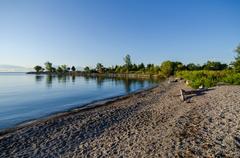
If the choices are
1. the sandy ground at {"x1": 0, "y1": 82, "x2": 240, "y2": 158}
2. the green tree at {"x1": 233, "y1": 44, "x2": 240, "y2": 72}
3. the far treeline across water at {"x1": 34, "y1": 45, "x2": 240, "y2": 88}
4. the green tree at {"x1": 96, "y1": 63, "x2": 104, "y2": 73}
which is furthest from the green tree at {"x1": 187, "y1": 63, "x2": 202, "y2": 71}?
the sandy ground at {"x1": 0, "y1": 82, "x2": 240, "y2": 158}

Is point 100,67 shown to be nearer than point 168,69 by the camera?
No

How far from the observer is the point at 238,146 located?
318 inches

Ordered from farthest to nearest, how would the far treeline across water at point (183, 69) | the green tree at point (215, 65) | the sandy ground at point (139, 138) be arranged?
the green tree at point (215, 65), the far treeline across water at point (183, 69), the sandy ground at point (139, 138)

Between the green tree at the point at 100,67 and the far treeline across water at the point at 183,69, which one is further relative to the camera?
the green tree at the point at 100,67

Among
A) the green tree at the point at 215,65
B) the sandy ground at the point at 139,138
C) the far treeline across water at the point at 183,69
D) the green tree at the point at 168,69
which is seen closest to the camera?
the sandy ground at the point at 139,138

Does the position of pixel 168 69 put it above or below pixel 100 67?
below

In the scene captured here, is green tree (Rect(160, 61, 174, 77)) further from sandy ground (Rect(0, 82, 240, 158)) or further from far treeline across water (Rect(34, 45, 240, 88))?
sandy ground (Rect(0, 82, 240, 158))

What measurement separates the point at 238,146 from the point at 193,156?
2096mm

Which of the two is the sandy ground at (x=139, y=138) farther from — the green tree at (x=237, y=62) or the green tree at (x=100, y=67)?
the green tree at (x=100, y=67)

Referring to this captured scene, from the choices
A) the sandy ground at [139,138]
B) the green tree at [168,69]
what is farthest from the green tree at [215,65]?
the sandy ground at [139,138]

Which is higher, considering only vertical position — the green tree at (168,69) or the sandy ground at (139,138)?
the green tree at (168,69)

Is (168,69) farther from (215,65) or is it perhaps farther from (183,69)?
(215,65)

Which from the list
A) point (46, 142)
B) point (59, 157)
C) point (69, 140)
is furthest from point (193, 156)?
point (46, 142)

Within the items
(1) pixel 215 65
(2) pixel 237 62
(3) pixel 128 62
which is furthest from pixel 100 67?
(2) pixel 237 62
